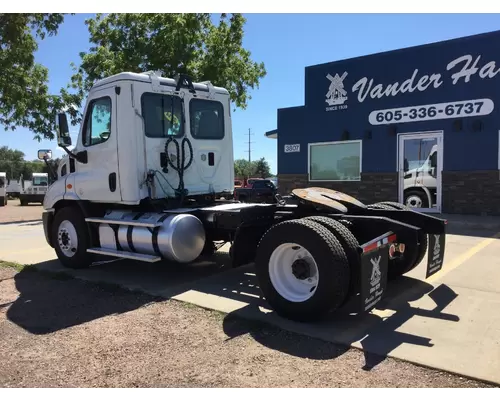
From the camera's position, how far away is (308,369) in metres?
3.49

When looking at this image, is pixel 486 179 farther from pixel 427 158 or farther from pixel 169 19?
pixel 169 19

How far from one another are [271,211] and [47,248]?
598 cm

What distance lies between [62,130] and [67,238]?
5.78 feet

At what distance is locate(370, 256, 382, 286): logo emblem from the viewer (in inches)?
166

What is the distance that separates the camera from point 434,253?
5238 mm

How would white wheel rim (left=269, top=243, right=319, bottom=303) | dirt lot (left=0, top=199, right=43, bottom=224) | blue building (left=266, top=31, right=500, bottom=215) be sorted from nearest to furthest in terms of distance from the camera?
1. white wheel rim (left=269, top=243, right=319, bottom=303)
2. blue building (left=266, top=31, right=500, bottom=215)
3. dirt lot (left=0, top=199, right=43, bottom=224)

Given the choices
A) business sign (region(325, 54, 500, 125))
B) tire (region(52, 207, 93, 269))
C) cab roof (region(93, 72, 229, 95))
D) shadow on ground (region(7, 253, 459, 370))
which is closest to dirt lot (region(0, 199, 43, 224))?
tire (region(52, 207, 93, 269))

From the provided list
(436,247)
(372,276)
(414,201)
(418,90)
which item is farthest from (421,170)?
(372,276)

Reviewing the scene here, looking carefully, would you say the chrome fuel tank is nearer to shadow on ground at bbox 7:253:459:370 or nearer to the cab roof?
shadow on ground at bbox 7:253:459:370

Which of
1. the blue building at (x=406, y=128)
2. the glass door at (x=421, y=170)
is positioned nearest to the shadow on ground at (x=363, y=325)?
the blue building at (x=406, y=128)

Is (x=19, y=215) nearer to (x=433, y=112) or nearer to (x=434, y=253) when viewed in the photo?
(x=433, y=112)

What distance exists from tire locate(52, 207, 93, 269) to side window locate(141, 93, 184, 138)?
6.23 ft

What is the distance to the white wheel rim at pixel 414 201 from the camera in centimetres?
1377

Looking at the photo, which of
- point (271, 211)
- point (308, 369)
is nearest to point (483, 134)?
point (271, 211)
